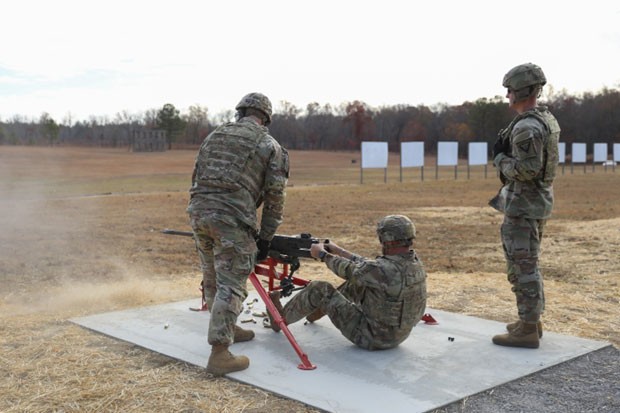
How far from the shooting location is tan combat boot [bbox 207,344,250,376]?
4906 millimetres

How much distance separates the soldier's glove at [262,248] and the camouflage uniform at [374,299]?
1.48 ft

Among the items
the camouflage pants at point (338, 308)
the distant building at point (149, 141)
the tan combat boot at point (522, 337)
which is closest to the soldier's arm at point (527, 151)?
the tan combat boot at point (522, 337)

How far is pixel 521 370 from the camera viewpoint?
16.5ft

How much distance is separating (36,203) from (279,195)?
62.4 ft

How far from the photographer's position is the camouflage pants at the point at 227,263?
4.95 metres

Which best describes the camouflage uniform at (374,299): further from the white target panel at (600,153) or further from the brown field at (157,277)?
the white target panel at (600,153)

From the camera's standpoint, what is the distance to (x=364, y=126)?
103m

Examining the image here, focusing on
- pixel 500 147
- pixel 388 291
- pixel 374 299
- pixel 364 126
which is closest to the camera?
pixel 388 291

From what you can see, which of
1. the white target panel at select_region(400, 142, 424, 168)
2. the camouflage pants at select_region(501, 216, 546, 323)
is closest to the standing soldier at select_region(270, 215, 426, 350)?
the camouflage pants at select_region(501, 216, 546, 323)

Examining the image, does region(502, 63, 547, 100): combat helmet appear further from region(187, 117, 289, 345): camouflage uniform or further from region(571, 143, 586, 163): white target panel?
region(571, 143, 586, 163): white target panel

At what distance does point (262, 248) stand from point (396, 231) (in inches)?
41.5

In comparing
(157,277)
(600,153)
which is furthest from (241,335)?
(600,153)

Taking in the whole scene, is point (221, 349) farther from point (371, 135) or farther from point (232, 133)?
point (371, 135)

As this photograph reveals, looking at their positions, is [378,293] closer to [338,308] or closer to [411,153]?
[338,308]
